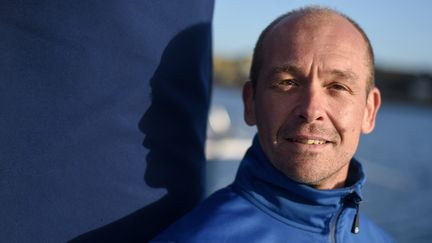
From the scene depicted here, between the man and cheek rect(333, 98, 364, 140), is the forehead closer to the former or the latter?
the man

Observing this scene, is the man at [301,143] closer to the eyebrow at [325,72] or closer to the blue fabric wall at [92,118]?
the eyebrow at [325,72]

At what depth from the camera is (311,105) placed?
145 cm

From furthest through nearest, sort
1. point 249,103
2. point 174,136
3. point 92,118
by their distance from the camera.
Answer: point 249,103 → point 174,136 → point 92,118

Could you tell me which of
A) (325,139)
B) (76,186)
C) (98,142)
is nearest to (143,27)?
(98,142)

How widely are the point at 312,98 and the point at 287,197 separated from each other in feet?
0.94

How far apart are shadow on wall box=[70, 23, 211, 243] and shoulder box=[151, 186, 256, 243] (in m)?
0.09

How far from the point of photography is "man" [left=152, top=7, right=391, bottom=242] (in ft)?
4.75

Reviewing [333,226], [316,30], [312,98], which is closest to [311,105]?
[312,98]

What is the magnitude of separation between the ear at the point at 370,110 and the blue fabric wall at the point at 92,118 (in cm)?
60

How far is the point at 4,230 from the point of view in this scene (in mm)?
1186

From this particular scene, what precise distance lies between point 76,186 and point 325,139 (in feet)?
2.23

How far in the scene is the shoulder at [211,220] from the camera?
133cm

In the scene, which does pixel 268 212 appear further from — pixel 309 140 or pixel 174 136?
pixel 174 136

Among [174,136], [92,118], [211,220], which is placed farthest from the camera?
[174,136]
